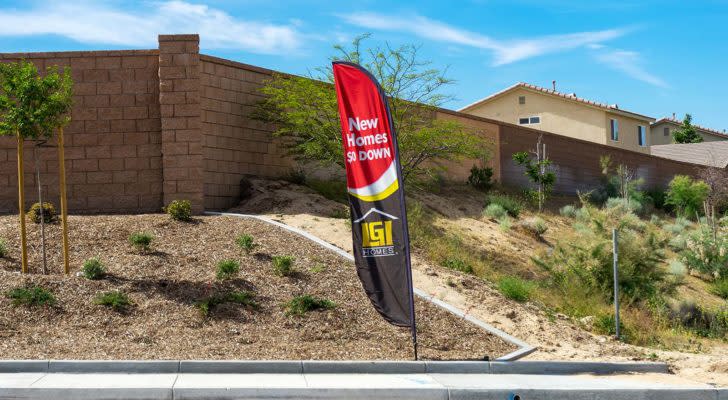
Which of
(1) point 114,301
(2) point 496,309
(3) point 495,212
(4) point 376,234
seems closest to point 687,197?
(3) point 495,212

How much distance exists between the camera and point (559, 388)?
11000 millimetres

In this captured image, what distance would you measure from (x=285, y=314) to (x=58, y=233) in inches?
237

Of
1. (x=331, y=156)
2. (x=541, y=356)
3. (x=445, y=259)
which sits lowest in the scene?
(x=541, y=356)

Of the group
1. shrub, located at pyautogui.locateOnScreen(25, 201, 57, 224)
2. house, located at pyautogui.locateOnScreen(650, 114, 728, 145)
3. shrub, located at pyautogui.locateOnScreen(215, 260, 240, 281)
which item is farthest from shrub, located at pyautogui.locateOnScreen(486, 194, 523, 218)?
house, located at pyautogui.locateOnScreen(650, 114, 728, 145)

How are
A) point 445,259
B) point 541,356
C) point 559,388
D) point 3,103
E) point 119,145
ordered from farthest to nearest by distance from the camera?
point 119,145
point 445,259
point 3,103
point 541,356
point 559,388

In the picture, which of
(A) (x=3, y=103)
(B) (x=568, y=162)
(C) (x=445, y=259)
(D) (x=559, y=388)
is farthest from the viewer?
(B) (x=568, y=162)

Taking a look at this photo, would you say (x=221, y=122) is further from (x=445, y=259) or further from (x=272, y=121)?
(x=445, y=259)

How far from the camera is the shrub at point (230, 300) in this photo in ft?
45.4

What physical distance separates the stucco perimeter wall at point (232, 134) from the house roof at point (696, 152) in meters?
38.4

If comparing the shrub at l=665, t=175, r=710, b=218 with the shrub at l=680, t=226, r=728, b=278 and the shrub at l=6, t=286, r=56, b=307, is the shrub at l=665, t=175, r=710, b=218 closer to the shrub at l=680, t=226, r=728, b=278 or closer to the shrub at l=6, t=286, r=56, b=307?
the shrub at l=680, t=226, r=728, b=278

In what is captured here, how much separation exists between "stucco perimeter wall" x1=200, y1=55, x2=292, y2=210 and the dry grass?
11.3 ft

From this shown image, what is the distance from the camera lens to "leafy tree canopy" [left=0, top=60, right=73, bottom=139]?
1476 centimetres

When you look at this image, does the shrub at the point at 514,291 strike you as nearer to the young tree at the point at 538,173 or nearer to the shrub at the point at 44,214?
the shrub at the point at 44,214

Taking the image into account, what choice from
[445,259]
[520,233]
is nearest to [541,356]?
[445,259]
